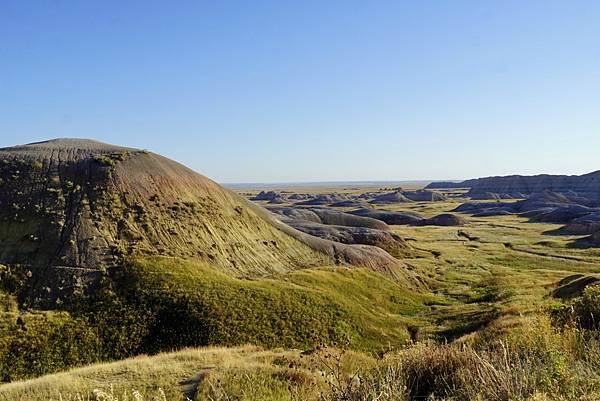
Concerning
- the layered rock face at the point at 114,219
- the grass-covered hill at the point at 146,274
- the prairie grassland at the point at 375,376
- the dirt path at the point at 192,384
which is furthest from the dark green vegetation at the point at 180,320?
the dirt path at the point at 192,384

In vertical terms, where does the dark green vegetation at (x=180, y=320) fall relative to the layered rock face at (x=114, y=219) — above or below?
below

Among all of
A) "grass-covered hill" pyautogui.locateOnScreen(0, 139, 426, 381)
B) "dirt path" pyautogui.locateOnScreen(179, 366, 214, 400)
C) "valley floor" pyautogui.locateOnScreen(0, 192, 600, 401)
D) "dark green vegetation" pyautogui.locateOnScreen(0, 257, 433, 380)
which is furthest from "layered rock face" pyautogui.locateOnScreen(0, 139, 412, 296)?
"dirt path" pyautogui.locateOnScreen(179, 366, 214, 400)

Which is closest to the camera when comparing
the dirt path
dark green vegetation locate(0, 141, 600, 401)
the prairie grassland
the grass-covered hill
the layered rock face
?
the prairie grassland

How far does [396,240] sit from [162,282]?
41959 mm

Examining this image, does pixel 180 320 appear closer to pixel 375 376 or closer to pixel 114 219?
pixel 114 219

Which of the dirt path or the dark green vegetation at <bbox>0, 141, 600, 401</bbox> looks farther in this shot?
the dirt path

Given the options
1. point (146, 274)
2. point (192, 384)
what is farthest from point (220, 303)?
point (192, 384)

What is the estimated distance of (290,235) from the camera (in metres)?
43.6

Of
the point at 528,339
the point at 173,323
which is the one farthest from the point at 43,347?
the point at 528,339

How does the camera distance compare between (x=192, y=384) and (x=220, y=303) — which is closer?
(x=192, y=384)

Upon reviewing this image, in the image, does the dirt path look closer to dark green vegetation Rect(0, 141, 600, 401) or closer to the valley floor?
the valley floor

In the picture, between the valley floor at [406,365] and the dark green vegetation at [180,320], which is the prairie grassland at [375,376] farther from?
the dark green vegetation at [180,320]

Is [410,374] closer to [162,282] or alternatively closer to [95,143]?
[162,282]

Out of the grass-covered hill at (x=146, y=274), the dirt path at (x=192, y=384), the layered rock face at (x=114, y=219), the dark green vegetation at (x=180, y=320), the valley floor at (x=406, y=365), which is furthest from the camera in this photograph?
the layered rock face at (x=114, y=219)
